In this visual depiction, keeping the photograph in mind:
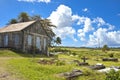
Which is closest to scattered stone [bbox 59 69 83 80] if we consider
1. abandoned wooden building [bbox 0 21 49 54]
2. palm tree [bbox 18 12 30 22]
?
abandoned wooden building [bbox 0 21 49 54]

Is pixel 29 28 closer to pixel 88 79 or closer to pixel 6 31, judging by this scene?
pixel 6 31

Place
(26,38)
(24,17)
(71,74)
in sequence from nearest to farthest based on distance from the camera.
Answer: (71,74) → (26,38) → (24,17)

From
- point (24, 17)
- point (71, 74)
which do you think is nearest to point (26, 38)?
point (71, 74)

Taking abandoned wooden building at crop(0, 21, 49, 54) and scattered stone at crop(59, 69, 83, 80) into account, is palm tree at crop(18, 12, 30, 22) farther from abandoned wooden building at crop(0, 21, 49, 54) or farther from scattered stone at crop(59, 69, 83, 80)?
scattered stone at crop(59, 69, 83, 80)

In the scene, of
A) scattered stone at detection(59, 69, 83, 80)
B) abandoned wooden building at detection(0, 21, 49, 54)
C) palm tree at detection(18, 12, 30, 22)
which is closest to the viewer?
scattered stone at detection(59, 69, 83, 80)

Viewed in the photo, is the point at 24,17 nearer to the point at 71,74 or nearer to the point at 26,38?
the point at 26,38

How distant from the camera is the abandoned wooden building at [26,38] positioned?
A: 135 feet

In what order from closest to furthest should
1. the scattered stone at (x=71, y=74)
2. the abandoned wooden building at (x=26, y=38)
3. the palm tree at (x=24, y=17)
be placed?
1. the scattered stone at (x=71, y=74)
2. the abandoned wooden building at (x=26, y=38)
3. the palm tree at (x=24, y=17)

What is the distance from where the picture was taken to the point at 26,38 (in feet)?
136

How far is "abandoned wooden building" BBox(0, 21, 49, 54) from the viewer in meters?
41.1

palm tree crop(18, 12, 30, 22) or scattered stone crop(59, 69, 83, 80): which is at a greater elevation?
palm tree crop(18, 12, 30, 22)

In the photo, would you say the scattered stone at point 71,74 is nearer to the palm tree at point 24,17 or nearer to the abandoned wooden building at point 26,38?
the abandoned wooden building at point 26,38

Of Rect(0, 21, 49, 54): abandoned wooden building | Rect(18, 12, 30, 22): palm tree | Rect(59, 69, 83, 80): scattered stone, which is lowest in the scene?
Rect(59, 69, 83, 80): scattered stone

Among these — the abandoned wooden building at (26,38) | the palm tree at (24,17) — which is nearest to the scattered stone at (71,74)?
the abandoned wooden building at (26,38)
